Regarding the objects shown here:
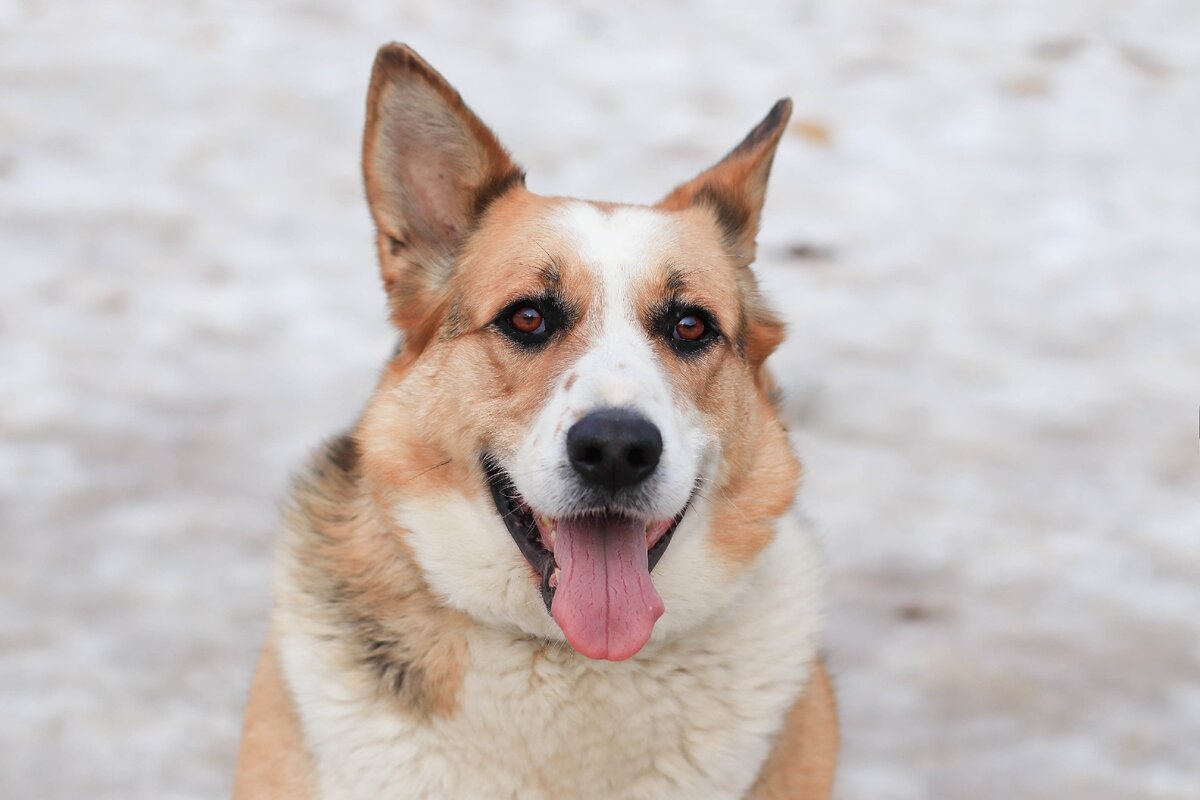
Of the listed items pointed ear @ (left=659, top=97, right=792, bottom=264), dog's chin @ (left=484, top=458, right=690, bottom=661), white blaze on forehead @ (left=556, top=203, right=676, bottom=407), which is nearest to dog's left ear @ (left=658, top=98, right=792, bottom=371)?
pointed ear @ (left=659, top=97, right=792, bottom=264)

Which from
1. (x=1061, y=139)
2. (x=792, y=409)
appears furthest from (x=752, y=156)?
(x=1061, y=139)

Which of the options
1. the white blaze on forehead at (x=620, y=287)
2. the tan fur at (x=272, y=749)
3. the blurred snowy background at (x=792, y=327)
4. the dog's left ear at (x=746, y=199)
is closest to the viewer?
the white blaze on forehead at (x=620, y=287)

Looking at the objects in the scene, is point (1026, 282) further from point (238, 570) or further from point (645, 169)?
point (238, 570)

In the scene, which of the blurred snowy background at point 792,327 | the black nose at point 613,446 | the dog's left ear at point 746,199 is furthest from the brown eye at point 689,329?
the blurred snowy background at point 792,327

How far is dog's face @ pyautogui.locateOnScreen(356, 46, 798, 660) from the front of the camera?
3.21 metres

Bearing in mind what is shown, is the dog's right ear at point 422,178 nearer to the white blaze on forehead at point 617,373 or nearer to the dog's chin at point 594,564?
the white blaze on forehead at point 617,373

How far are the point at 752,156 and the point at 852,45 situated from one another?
5.71 m

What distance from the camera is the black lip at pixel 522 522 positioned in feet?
11.0

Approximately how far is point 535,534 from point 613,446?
41 centimetres

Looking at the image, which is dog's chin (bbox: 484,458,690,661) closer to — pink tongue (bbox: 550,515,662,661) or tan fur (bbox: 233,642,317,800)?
pink tongue (bbox: 550,515,662,661)

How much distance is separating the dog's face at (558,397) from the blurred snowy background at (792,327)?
4.47 feet

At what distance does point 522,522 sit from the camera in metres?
3.38

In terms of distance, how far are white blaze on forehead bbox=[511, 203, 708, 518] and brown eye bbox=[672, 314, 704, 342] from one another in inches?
3.8

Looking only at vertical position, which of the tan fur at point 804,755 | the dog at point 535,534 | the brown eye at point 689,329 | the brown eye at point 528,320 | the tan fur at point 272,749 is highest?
the brown eye at point 689,329
